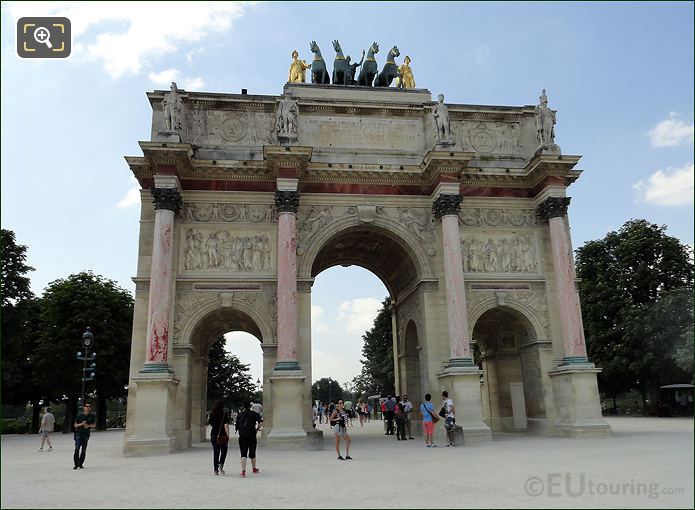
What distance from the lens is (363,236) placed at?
1109 inches

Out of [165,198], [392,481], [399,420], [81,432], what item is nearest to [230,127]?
[165,198]

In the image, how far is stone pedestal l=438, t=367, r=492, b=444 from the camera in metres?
21.9

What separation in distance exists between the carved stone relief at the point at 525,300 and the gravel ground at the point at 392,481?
8.53 metres

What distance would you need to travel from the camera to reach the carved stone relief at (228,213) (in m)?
25.4

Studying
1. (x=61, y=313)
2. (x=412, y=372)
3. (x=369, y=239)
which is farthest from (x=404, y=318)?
(x=61, y=313)

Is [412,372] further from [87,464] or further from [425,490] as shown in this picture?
[425,490]

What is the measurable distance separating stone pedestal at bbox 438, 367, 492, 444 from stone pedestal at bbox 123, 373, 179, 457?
428 inches

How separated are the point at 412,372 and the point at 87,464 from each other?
1694cm

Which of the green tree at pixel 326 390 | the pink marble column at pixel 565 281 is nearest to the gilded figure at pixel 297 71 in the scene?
the pink marble column at pixel 565 281

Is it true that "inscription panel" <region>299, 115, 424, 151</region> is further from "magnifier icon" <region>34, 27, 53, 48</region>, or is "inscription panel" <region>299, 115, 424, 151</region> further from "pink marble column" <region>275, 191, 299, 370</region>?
"magnifier icon" <region>34, 27, 53, 48</region>

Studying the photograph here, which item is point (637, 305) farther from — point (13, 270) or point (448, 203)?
point (13, 270)

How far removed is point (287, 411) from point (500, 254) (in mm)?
12218

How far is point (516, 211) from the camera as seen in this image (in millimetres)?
27312

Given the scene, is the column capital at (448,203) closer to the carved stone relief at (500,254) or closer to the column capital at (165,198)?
the carved stone relief at (500,254)
